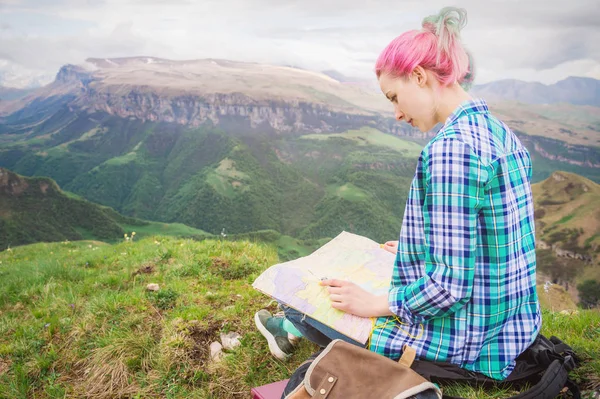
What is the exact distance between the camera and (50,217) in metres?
130

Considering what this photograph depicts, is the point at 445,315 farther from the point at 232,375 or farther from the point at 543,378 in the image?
the point at 232,375

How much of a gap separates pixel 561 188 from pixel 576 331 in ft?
496

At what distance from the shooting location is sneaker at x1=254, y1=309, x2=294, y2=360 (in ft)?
13.2

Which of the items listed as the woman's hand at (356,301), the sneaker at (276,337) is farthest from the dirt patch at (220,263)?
the woman's hand at (356,301)

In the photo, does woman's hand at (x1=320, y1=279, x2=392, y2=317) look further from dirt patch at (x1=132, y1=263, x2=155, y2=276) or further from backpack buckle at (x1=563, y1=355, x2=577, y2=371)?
dirt patch at (x1=132, y1=263, x2=155, y2=276)

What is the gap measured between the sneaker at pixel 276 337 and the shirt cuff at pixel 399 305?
171cm

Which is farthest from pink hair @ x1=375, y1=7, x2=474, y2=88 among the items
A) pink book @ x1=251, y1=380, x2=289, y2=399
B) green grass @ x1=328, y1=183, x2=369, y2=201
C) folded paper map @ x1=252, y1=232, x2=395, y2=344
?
green grass @ x1=328, y1=183, x2=369, y2=201

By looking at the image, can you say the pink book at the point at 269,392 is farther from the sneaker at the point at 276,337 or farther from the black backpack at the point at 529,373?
the sneaker at the point at 276,337

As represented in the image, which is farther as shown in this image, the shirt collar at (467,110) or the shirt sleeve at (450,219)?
the shirt collar at (467,110)

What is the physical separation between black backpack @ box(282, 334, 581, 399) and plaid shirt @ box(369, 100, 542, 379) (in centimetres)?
7

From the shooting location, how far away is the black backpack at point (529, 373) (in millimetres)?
2607

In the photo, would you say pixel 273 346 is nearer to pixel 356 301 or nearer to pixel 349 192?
pixel 356 301

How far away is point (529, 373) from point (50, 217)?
5853 inches

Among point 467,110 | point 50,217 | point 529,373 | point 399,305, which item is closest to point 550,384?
point 529,373
